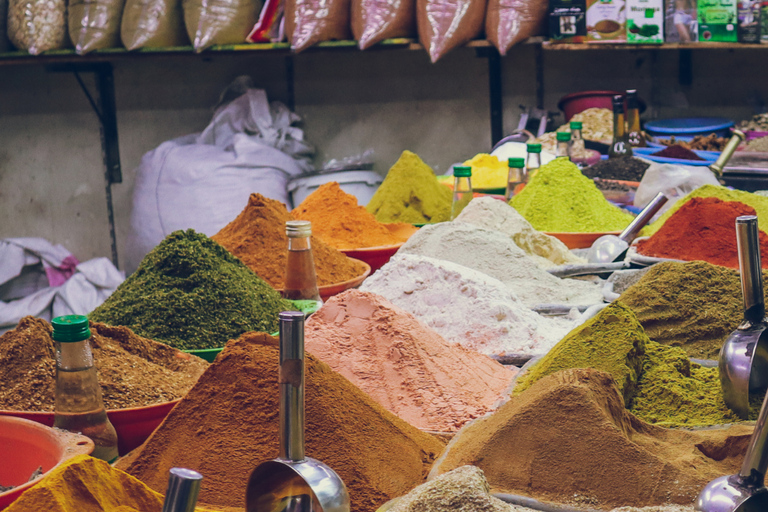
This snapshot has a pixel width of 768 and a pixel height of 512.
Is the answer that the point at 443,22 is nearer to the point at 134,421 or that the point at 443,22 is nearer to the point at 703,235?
the point at 703,235

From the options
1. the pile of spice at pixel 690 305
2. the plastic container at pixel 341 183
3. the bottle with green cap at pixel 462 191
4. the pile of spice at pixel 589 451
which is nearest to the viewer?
the pile of spice at pixel 589 451

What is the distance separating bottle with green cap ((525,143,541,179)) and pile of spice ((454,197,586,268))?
21.7 inches

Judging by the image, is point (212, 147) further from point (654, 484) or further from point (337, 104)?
point (654, 484)

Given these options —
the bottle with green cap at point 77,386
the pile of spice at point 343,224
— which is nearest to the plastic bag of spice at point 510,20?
the pile of spice at point 343,224

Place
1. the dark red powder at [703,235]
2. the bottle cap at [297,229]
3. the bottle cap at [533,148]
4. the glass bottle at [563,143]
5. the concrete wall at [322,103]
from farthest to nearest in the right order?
the concrete wall at [322,103]
the glass bottle at [563,143]
the bottle cap at [533,148]
the dark red powder at [703,235]
the bottle cap at [297,229]

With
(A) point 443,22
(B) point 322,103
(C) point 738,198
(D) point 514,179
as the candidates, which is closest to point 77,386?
(C) point 738,198

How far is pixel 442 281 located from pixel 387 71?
227cm

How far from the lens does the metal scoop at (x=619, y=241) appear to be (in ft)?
4.50

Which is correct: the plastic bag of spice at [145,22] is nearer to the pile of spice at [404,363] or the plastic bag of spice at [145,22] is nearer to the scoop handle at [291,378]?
the pile of spice at [404,363]

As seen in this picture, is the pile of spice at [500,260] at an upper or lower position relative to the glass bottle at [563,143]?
lower

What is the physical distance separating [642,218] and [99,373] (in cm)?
95

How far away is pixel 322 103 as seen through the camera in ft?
10.8

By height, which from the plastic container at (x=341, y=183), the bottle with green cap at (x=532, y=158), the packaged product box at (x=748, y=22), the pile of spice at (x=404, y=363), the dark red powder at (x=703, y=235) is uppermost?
the packaged product box at (x=748, y=22)

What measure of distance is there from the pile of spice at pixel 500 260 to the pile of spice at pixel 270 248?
4.6 inches
